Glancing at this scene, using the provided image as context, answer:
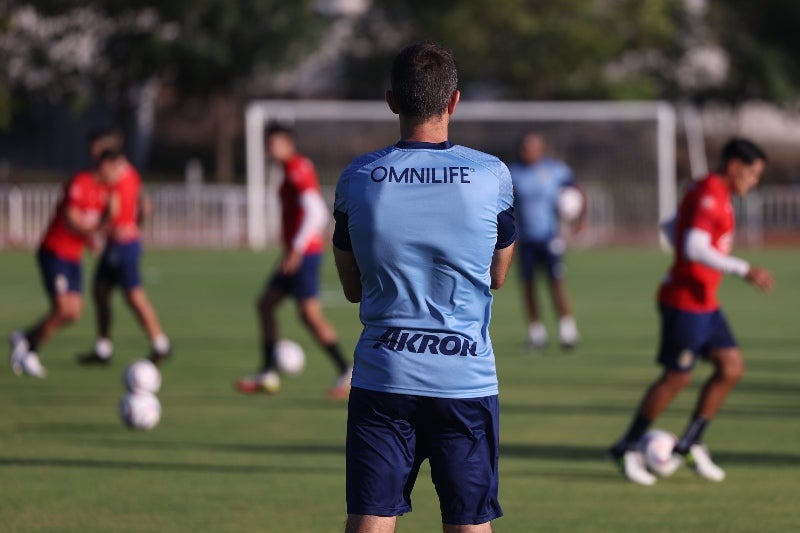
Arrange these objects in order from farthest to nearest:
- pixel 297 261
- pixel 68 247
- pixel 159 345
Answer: pixel 68 247 → pixel 159 345 → pixel 297 261

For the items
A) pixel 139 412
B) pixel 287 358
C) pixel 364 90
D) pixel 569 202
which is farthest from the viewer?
pixel 364 90

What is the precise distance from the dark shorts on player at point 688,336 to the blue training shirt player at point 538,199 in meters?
7.64

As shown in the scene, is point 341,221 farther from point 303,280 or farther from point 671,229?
point 303,280

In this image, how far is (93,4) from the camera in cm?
4434

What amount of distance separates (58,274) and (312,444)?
200 inches

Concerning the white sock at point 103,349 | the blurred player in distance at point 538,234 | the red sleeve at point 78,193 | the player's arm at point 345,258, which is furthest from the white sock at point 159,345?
the player's arm at point 345,258

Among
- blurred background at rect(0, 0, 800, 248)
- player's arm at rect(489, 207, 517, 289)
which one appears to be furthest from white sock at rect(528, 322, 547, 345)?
blurred background at rect(0, 0, 800, 248)

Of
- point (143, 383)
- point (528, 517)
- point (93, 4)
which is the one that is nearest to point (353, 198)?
point (528, 517)

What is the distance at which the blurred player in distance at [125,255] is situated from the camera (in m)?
14.8

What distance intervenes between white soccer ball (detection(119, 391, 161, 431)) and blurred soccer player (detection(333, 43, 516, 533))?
6.13 metres

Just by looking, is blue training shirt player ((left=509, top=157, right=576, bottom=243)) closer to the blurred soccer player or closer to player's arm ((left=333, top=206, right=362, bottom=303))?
player's arm ((left=333, top=206, right=362, bottom=303))

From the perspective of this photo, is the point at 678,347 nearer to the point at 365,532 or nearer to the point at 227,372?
the point at 365,532

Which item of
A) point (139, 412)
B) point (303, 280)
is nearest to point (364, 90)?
point (303, 280)

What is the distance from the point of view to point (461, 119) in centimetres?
3547
